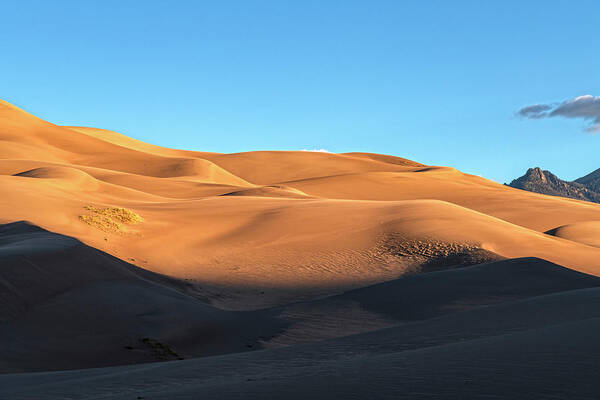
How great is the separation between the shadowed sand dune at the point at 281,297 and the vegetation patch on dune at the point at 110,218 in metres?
0.10

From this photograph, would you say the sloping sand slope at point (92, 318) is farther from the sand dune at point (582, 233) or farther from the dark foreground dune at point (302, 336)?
the sand dune at point (582, 233)

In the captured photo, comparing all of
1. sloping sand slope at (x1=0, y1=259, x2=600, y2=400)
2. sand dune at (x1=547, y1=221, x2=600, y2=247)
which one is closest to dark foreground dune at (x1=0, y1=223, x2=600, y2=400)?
sloping sand slope at (x1=0, y1=259, x2=600, y2=400)

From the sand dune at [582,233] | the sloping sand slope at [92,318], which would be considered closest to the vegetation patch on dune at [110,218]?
the sloping sand slope at [92,318]

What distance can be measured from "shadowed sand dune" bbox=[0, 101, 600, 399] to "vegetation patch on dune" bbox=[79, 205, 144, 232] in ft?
0.32

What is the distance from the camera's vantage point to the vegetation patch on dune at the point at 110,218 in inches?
949

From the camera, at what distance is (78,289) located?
13703 mm

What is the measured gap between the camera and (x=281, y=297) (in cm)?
1889

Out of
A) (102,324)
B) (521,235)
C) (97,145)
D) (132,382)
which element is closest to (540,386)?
(132,382)

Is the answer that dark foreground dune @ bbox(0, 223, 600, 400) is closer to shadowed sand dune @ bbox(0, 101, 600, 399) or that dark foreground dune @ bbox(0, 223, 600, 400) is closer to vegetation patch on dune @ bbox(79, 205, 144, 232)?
shadowed sand dune @ bbox(0, 101, 600, 399)

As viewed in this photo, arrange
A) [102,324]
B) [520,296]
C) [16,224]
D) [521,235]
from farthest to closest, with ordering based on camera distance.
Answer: [521,235] < [16,224] < [520,296] < [102,324]

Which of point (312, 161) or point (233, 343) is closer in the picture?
point (233, 343)

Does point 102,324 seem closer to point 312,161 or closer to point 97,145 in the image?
point 97,145

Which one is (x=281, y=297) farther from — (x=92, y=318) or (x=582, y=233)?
(x=582, y=233)

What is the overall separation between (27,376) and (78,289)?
5.72m
